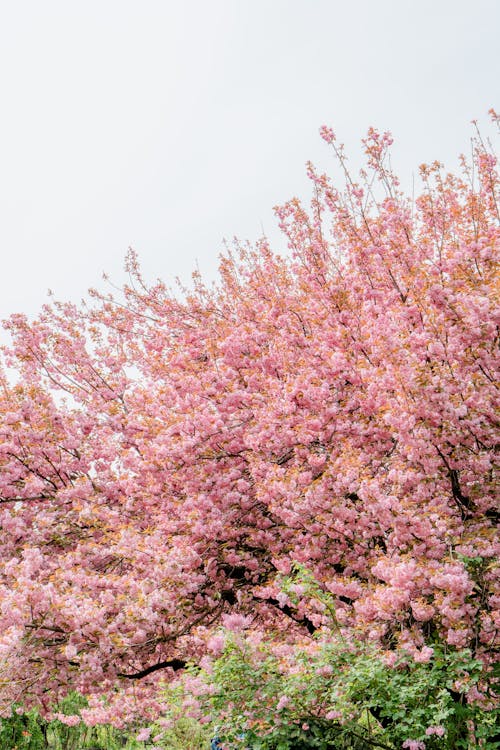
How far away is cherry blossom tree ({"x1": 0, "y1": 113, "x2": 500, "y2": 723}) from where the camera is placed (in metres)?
5.27

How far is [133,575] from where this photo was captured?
6539mm

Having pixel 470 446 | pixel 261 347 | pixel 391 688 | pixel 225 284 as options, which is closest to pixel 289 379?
pixel 261 347

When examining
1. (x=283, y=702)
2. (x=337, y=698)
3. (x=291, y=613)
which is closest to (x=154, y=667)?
(x=291, y=613)

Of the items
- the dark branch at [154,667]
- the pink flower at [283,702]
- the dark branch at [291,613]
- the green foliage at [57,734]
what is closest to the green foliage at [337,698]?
the pink flower at [283,702]

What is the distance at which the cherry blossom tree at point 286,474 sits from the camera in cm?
527

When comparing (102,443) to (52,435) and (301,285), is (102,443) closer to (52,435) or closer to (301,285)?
(52,435)

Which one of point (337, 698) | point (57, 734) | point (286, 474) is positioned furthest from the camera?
point (57, 734)

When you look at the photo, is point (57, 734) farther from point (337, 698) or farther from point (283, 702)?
point (337, 698)

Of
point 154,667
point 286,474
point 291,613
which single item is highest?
point 286,474

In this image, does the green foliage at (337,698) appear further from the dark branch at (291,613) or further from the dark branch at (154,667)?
the dark branch at (291,613)

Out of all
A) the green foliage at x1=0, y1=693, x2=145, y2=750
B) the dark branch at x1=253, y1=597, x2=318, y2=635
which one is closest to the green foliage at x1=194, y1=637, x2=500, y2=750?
the dark branch at x1=253, y1=597, x2=318, y2=635

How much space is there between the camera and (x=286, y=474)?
244 inches

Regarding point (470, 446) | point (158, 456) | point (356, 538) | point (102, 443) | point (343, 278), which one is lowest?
point (356, 538)

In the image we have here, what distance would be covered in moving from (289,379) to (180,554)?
6.90ft
